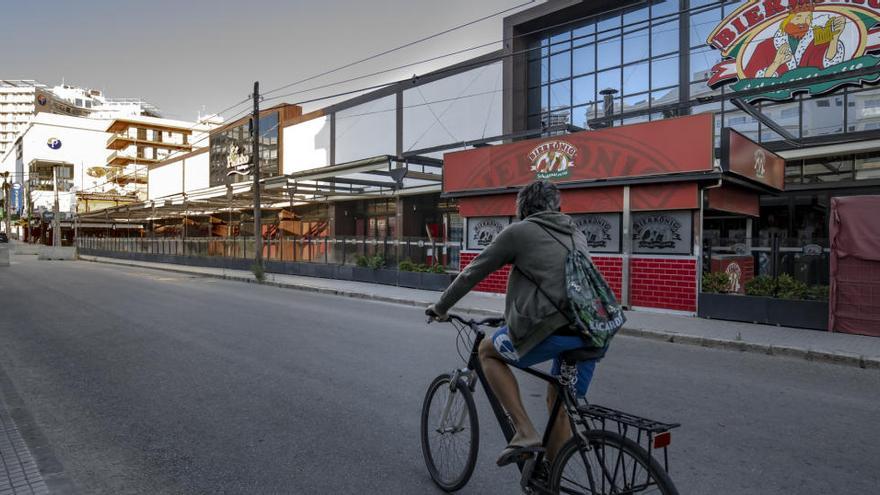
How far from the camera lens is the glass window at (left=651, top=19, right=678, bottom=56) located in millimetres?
18078

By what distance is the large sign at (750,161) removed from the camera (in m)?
12.0

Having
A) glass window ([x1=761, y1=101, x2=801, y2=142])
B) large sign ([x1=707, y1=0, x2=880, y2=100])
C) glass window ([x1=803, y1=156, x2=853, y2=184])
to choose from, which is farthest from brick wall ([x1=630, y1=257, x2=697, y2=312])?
glass window ([x1=761, y1=101, x2=801, y2=142])

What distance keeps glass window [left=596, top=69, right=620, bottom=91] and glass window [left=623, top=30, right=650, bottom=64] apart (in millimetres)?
526

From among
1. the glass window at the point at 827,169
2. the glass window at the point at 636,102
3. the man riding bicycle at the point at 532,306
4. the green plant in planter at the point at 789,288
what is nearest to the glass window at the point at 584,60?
the glass window at the point at 636,102

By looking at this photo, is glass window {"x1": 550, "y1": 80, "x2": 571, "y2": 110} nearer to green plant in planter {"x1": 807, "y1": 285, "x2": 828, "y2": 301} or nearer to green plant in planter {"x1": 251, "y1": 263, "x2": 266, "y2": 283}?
green plant in planter {"x1": 807, "y1": 285, "x2": 828, "y2": 301}

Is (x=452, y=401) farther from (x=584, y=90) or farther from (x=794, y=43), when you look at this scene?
(x=584, y=90)

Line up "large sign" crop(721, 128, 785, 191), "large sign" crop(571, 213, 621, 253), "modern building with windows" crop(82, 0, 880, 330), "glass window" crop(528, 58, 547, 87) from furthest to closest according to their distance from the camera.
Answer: "glass window" crop(528, 58, 547, 87)
"large sign" crop(571, 213, 621, 253)
"modern building with windows" crop(82, 0, 880, 330)
"large sign" crop(721, 128, 785, 191)

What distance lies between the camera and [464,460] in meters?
3.50

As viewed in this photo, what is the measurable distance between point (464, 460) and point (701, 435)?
2.33 m

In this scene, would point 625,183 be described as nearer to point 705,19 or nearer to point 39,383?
point 705,19

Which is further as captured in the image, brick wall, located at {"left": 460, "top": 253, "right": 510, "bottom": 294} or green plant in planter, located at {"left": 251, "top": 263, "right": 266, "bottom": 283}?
green plant in planter, located at {"left": 251, "top": 263, "right": 266, "bottom": 283}

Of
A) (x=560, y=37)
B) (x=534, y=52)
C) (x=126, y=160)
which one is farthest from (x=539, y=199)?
(x=126, y=160)

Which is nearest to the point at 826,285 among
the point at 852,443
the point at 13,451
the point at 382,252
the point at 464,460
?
the point at 852,443

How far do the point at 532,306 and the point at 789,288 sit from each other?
33.1 ft
